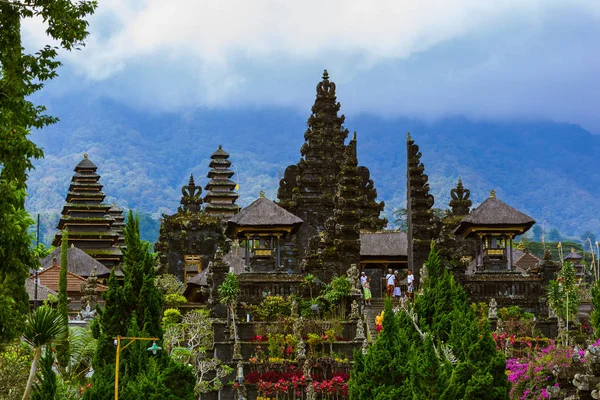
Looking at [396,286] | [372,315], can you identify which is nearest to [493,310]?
[372,315]

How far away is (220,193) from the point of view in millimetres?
86750

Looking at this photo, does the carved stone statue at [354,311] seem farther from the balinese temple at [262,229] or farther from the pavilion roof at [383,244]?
the pavilion roof at [383,244]

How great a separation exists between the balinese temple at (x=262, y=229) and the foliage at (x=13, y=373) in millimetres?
18731

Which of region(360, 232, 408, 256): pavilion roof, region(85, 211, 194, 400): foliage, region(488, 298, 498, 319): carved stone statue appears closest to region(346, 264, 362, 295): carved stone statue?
region(488, 298, 498, 319): carved stone statue

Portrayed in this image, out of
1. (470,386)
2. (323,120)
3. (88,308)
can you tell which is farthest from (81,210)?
(470,386)

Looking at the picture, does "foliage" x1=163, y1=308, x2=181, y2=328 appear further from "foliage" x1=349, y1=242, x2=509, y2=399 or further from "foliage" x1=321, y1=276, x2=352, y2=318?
"foliage" x1=349, y1=242, x2=509, y2=399

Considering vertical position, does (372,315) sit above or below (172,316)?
below

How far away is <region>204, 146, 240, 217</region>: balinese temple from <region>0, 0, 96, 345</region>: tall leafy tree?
184ft

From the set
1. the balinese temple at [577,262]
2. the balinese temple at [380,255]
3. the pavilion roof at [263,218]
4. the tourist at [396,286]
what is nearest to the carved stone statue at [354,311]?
the tourist at [396,286]

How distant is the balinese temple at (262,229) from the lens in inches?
2183

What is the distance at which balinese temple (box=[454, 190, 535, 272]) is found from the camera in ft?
A: 183

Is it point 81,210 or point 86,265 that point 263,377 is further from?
point 81,210

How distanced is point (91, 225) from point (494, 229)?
107 feet

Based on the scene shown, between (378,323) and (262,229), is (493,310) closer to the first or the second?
(378,323)
